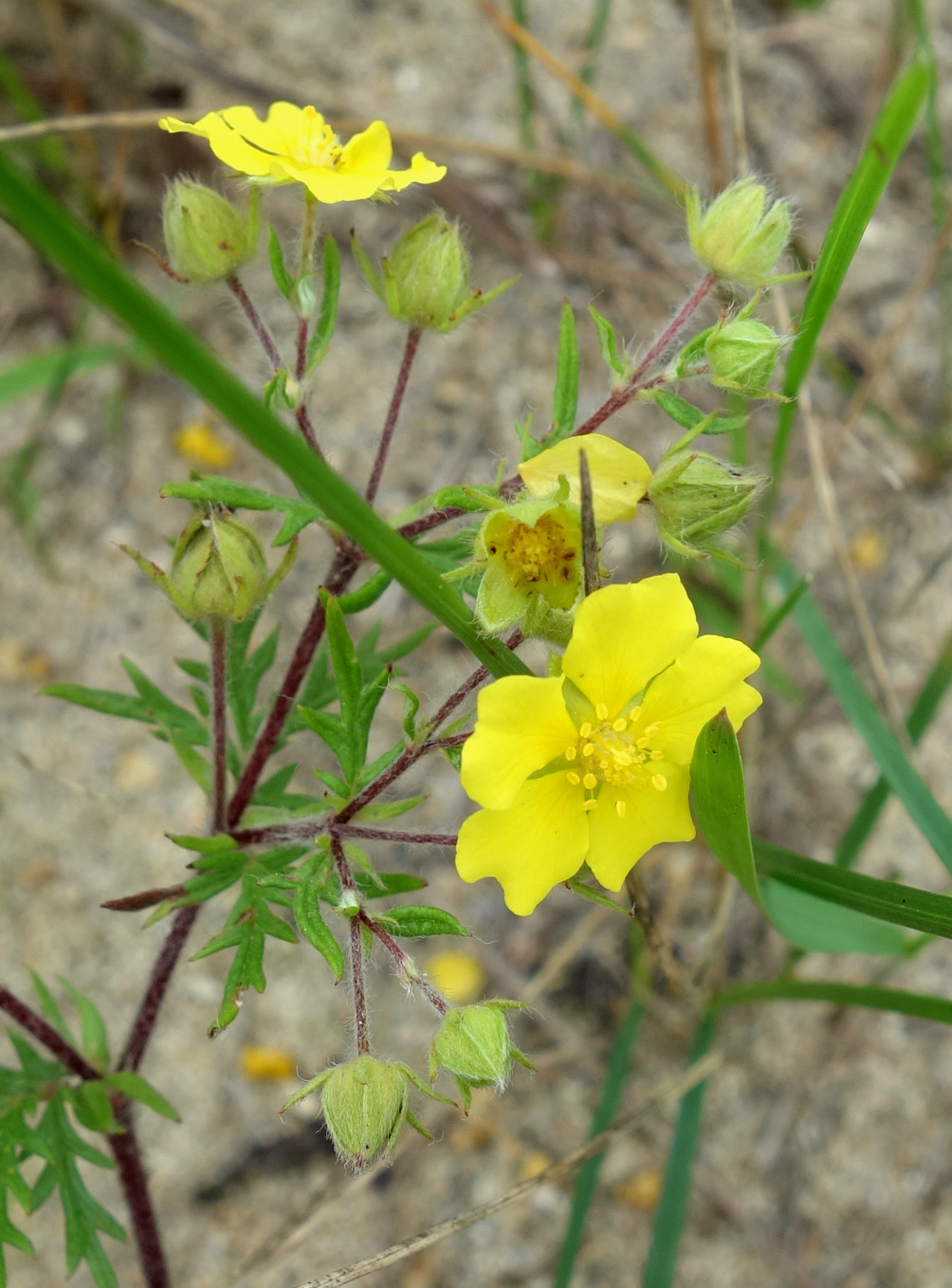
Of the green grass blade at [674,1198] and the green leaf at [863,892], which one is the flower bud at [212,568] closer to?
the green leaf at [863,892]

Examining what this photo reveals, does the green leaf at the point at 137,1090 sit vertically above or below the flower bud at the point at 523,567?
below

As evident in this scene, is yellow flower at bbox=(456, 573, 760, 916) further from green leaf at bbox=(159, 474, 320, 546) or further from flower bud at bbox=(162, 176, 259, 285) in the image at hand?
flower bud at bbox=(162, 176, 259, 285)

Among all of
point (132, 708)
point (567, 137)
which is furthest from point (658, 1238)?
point (567, 137)

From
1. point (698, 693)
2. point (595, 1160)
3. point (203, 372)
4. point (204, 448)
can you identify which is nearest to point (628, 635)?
point (698, 693)

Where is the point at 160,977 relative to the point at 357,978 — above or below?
above

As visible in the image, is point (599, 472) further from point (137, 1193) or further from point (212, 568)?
point (137, 1193)

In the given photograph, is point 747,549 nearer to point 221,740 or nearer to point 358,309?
point 358,309

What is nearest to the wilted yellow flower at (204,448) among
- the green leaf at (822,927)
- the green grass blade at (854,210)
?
the green grass blade at (854,210)
